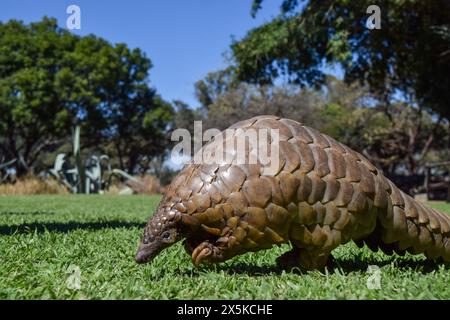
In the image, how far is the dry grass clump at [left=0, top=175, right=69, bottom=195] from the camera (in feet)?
63.4

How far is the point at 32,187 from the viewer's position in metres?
19.9

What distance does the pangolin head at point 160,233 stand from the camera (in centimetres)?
269

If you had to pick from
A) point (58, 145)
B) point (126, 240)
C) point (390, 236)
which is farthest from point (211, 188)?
point (58, 145)

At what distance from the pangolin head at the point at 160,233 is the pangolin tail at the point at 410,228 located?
43.4 inches

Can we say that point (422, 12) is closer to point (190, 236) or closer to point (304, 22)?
point (304, 22)

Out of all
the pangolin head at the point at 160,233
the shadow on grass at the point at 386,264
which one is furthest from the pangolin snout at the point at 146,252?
the shadow on grass at the point at 386,264

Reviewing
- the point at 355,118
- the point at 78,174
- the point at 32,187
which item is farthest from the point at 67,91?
the point at 355,118

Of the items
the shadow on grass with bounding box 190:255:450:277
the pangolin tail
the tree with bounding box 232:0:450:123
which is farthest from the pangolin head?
the tree with bounding box 232:0:450:123

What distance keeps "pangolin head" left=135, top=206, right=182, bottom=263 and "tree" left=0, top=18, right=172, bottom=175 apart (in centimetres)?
2787

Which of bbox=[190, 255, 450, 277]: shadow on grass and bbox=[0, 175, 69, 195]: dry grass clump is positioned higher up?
bbox=[190, 255, 450, 277]: shadow on grass

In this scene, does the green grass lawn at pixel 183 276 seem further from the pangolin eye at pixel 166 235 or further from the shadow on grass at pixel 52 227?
the shadow on grass at pixel 52 227

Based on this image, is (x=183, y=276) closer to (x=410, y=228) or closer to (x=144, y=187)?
(x=410, y=228)

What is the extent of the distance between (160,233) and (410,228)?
4.46 feet

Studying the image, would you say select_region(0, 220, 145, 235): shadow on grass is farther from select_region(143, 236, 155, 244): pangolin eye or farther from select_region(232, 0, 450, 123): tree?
select_region(232, 0, 450, 123): tree
